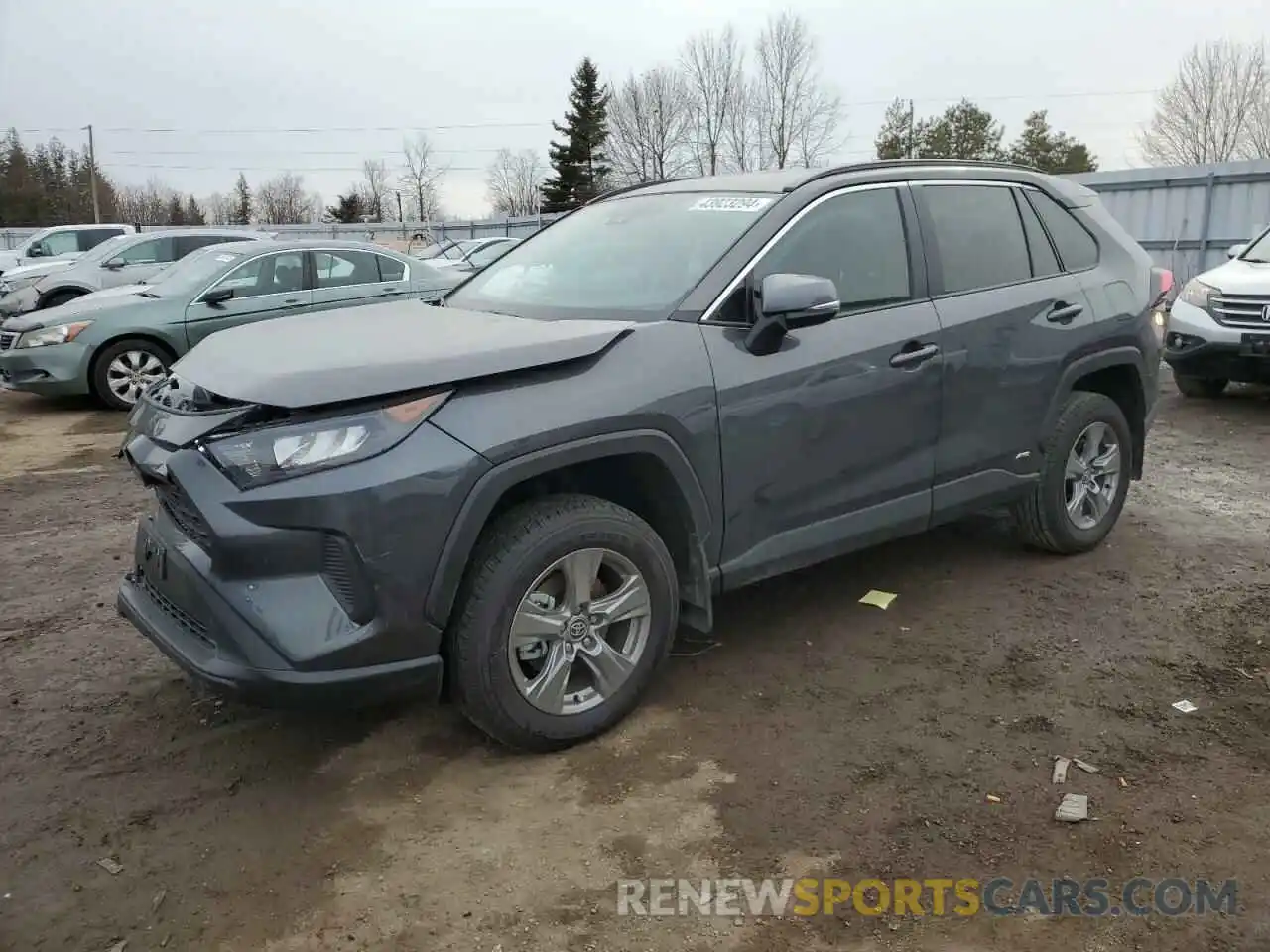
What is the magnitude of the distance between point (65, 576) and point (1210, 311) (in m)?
8.90

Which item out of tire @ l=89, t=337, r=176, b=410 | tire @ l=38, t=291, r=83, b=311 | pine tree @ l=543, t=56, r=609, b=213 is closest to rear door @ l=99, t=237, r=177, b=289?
tire @ l=38, t=291, r=83, b=311

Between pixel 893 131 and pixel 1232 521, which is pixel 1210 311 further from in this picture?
pixel 893 131

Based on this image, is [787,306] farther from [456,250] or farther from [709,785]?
[456,250]

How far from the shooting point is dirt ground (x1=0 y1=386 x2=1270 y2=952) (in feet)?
8.27

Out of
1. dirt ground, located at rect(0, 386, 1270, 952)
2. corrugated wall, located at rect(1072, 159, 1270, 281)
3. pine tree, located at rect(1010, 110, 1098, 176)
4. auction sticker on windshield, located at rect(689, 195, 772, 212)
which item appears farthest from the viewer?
pine tree, located at rect(1010, 110, 1098, 176)

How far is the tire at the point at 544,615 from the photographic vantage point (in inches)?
117

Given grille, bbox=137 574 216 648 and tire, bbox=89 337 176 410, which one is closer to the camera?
grille, bbox=137 574 216 648

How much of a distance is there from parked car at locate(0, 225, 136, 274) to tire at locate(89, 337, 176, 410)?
504 inches

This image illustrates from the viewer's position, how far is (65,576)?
16.7ft

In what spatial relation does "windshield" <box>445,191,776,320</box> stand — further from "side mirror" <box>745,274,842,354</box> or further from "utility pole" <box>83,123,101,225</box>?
"utility pole" <box>83,123,101,225</box>

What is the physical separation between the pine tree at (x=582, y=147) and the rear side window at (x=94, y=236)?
3705 centimetres

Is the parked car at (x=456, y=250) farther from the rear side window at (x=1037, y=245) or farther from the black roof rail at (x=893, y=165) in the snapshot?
the rear side window at (x=1037, y=245)

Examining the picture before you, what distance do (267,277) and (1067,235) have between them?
7804 mm

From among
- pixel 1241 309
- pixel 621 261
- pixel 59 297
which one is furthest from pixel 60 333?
pixel 1241 309
